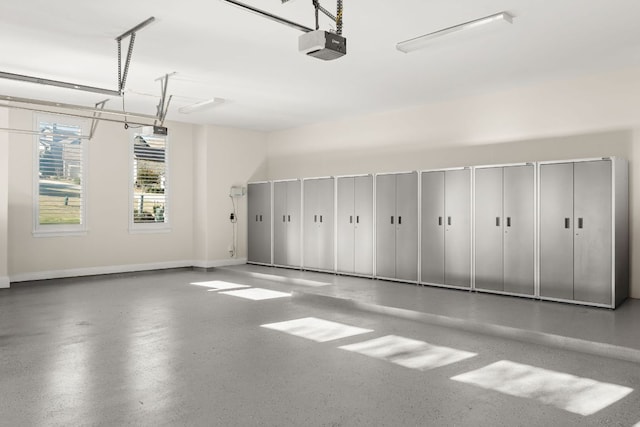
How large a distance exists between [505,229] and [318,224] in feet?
11.9

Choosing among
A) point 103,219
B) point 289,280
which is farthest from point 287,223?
point 103,219

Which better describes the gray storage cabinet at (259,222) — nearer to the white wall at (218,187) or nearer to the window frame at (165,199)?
the white wall at (218,187)

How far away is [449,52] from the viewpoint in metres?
5.50

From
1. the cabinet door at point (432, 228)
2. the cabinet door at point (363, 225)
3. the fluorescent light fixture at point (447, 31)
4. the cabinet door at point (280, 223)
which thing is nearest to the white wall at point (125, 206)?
the cabinet door at point (280, 223)

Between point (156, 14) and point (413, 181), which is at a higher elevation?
point (156, 14)

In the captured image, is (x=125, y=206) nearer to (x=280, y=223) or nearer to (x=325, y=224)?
(x=280, y=223)

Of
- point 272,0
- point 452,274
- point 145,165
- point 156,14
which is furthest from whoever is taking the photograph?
point 145,165

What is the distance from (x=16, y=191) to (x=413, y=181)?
21.4ft

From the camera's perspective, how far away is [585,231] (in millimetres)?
5879

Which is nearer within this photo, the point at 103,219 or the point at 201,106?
the point at 201,106

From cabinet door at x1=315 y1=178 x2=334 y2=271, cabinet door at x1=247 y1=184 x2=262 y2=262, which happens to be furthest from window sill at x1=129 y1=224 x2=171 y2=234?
cabinet door at x1=315 y1=178 x2=334 y2=271

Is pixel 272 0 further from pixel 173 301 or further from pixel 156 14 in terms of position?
pixel 173 301

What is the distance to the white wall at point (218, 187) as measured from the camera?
9984 mm

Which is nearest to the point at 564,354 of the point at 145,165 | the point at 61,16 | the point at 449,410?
the point at 449,410
